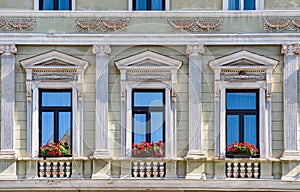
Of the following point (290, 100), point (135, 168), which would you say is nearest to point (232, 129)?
Result: point (290, 100)

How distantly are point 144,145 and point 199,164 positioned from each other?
163 centimetres

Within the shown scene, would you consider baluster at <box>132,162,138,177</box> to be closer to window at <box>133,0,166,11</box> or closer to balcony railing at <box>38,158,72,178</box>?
balcony railing at <box>38,158,72,178</box>

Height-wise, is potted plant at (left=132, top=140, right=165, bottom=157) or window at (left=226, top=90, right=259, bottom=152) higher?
window at (left=226, top=90, right=259, bottom=152)

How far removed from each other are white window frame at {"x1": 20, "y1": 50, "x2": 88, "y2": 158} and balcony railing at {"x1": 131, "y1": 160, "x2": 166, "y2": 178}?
1616 millimetres

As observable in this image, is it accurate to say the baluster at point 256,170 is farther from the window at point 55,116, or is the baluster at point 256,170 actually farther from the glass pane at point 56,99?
the glass pane at point 56,99

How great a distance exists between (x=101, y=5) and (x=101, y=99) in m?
2.70

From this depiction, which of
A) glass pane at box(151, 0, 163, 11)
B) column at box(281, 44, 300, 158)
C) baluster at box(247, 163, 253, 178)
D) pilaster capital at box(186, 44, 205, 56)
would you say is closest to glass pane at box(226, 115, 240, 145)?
baluster at box(247, 163, 253, 178)

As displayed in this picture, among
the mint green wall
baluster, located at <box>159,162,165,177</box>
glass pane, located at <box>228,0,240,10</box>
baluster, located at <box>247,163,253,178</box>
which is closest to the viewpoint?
baluster, located at <box>247,163,253,178</box>

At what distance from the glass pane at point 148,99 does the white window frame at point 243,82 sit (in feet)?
5.24

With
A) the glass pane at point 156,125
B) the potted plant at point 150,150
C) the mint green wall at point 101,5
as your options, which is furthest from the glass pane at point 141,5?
the potted plant at point 150,150

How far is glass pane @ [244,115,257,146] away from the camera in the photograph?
27875mm

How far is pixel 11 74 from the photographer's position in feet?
91.1

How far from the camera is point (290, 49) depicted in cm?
2769

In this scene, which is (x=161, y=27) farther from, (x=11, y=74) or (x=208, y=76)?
(x=11, y=74)
